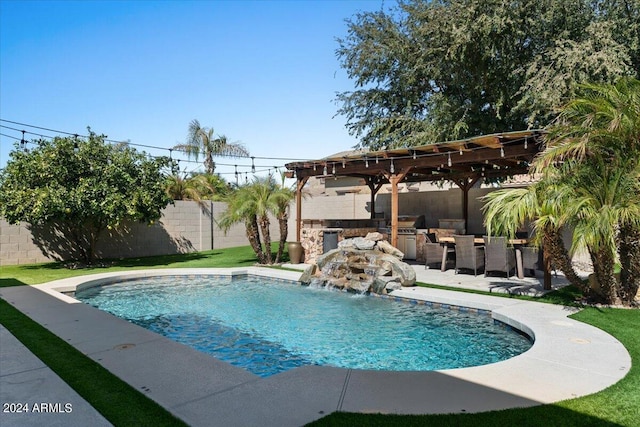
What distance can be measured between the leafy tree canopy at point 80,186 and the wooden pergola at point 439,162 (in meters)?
5.07

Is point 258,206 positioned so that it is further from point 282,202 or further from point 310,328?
point 310,328

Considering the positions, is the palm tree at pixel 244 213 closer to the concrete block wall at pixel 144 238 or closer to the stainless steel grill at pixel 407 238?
the stainless steel grill at pixel 407 238

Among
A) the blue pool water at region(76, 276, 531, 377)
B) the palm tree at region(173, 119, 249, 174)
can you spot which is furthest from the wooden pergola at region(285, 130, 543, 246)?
the palm tree at region(173, 119, 249, 174)

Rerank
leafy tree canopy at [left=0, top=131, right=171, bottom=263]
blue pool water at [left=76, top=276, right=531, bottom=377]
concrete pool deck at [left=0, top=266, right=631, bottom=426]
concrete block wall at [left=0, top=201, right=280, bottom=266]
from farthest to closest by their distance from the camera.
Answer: concrete block wall at [left=0, top=201, right=280, bottom=266] < leafy tree canopy at [left=0, top=131, right=171, bottom=263] < blue pool water at [left=76, top=276, right=531, bottom=377] < concrete pool deck at [left=0, top=266, right=631, bottom=426]

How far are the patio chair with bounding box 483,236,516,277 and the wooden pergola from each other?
6.72ft

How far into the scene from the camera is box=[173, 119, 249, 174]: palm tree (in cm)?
2793

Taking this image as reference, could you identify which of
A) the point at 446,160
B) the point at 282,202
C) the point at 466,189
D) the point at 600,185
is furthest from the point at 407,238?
the point at 600,185

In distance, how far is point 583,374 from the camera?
397 centimetres

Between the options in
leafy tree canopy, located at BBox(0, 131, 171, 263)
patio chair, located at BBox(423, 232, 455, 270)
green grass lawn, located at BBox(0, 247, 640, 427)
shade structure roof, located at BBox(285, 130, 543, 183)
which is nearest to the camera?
green grass lawn, located at BBox(0, 247, 640, 427)

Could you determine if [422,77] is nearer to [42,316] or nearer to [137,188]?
[137,188]

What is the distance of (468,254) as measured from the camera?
10438 mm

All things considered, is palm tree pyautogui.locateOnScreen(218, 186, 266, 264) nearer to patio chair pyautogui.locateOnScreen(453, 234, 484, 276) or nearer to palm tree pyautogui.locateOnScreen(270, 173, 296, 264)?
palm tree pyautogui.locateOnScreen(270, 173, 296, 264)

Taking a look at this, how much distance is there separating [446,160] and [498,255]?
2951 millimetres

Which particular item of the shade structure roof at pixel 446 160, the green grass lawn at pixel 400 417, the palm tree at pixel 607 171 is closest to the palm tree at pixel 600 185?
the palm tree at pixel 607 171
